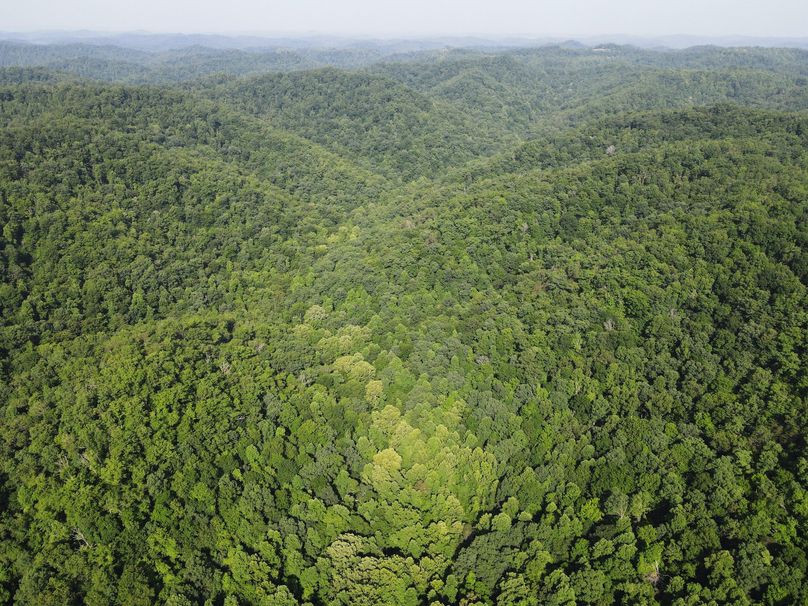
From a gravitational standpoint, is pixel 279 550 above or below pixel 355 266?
below

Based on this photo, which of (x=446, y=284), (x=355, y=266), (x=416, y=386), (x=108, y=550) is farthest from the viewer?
(x=355, y=266)

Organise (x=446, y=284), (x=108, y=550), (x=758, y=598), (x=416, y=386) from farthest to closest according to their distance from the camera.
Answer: (x=446, y=284) → (x=416, y=386) → (x=108, y=550) → (x=758, y=598)

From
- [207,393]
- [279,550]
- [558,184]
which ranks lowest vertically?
[279,550]

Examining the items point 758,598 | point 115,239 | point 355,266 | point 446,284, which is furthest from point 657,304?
point 115,239

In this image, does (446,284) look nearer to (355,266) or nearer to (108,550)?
(355,266)

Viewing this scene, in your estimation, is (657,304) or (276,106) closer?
(657,304)

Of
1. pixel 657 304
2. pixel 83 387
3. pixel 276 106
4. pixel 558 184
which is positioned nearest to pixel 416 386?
pixel 657 304

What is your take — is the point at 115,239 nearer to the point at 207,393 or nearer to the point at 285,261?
the point at 285,261
